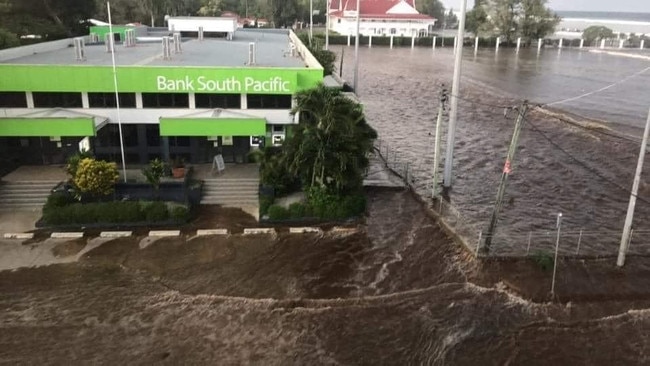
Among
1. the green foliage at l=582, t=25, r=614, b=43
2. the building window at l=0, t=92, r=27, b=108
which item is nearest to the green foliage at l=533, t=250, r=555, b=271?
the building window at l=0, t=92, r=27, b=108

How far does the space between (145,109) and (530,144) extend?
2968cm

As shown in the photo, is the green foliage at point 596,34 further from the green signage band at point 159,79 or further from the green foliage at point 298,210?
the green foliage at point 298,210

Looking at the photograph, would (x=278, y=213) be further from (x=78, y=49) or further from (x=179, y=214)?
(x=78, y=49)

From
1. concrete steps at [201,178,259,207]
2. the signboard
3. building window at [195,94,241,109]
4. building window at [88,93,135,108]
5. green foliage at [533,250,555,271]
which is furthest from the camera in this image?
building window at [195,94,241,109]

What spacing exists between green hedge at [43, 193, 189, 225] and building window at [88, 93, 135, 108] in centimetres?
627

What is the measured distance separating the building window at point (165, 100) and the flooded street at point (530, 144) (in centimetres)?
1476

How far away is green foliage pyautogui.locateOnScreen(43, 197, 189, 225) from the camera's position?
26141mm

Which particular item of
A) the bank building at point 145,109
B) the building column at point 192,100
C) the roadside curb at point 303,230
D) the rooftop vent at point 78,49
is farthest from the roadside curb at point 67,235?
the rooftop vent at point 78,49

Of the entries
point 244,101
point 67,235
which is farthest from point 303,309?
point 244,101

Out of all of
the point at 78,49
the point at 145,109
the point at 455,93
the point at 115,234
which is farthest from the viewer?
the point at 78,49

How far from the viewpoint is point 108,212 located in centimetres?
2634

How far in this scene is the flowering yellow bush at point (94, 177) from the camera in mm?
26188

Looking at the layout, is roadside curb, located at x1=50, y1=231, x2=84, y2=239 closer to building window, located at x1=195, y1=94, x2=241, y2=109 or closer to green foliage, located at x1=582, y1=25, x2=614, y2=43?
building window, located at x1=195, y1=94, x2=241, y2=109

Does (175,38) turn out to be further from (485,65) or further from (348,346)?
(485,65)
